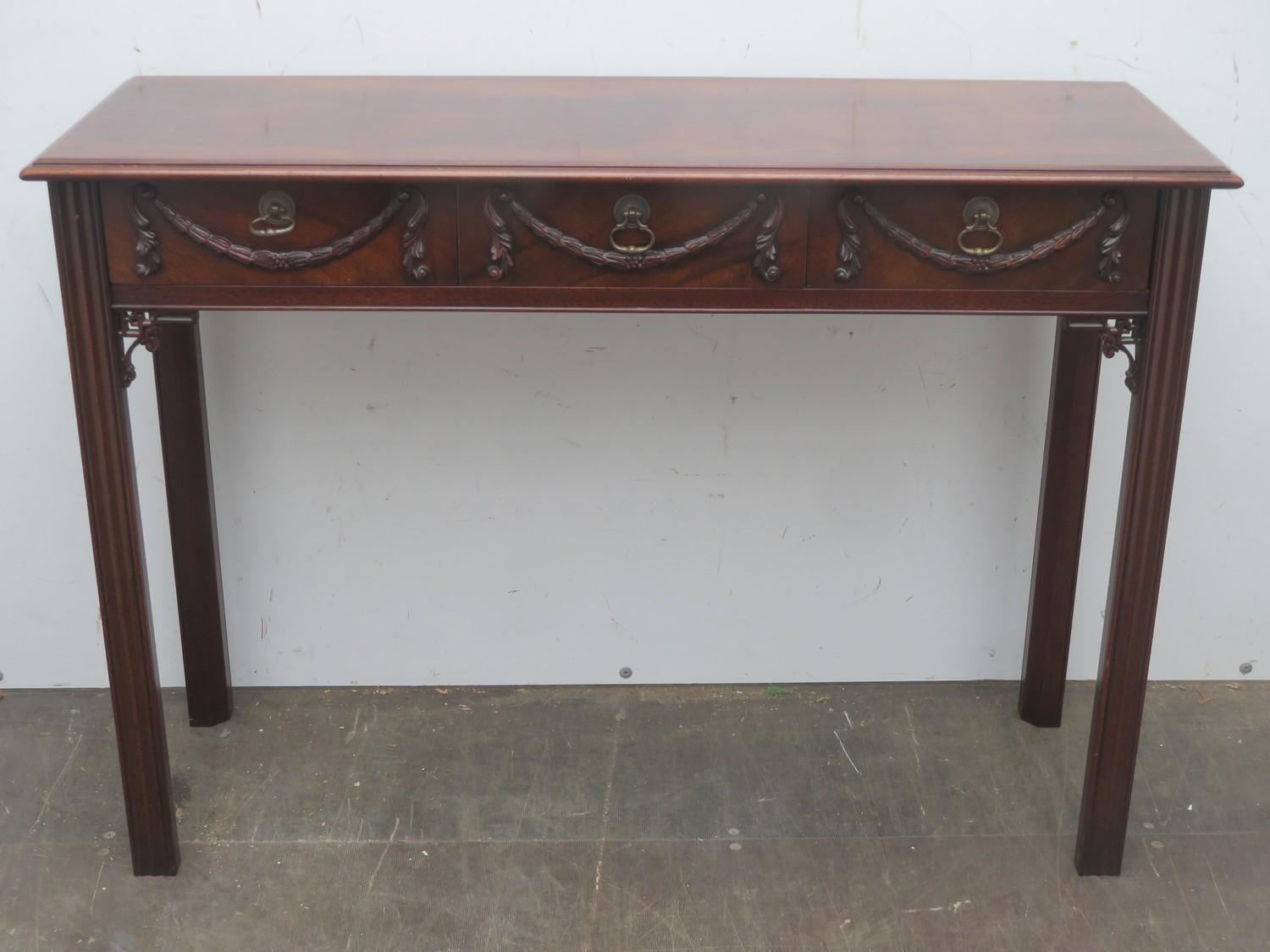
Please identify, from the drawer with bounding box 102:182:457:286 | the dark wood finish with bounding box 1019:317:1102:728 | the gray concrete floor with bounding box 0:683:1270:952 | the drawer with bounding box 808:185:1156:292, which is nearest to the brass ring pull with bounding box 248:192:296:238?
the drawer with bounding box 102:182:457:286

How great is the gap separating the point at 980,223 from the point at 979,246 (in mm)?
32

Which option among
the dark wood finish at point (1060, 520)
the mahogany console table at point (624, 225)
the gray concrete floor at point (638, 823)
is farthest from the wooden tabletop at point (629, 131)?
the gray concrete floor at point (638, 823)

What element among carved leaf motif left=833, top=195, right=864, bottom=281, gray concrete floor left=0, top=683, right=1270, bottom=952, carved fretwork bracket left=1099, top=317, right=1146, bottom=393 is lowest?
gray concrete floor left=0, top=683, right=1270, bottom=952

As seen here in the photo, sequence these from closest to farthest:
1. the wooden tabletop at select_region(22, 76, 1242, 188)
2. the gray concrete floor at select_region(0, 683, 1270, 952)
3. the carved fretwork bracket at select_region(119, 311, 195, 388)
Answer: the wooden tabletop at select_region(22, 76, 1242, 188) < the carved fretwork bracket at select_region(119, 311, 195, 388) < the gray concrete floor at select_region(0, 683, 1270, 952)

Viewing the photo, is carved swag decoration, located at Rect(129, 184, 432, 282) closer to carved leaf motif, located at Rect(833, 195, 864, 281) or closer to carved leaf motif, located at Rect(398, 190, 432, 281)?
carved leaf motif, located at Rect(398, 190, 432, 281)

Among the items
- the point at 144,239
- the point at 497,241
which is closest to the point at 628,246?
the point at 497,241

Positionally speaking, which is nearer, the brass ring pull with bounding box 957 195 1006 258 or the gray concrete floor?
the brass ring pull with bounding box 957 195 1006 258

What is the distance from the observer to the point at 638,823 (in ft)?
6.76

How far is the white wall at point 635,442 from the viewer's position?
2094 millimetres

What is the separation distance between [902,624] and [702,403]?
1.97 feet

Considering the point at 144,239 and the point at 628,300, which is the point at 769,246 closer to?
the point at 628,300

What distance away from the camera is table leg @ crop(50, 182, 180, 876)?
1.63 m

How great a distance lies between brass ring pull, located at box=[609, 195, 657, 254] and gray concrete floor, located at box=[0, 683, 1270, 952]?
0.96m

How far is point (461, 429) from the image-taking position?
7.58ft
